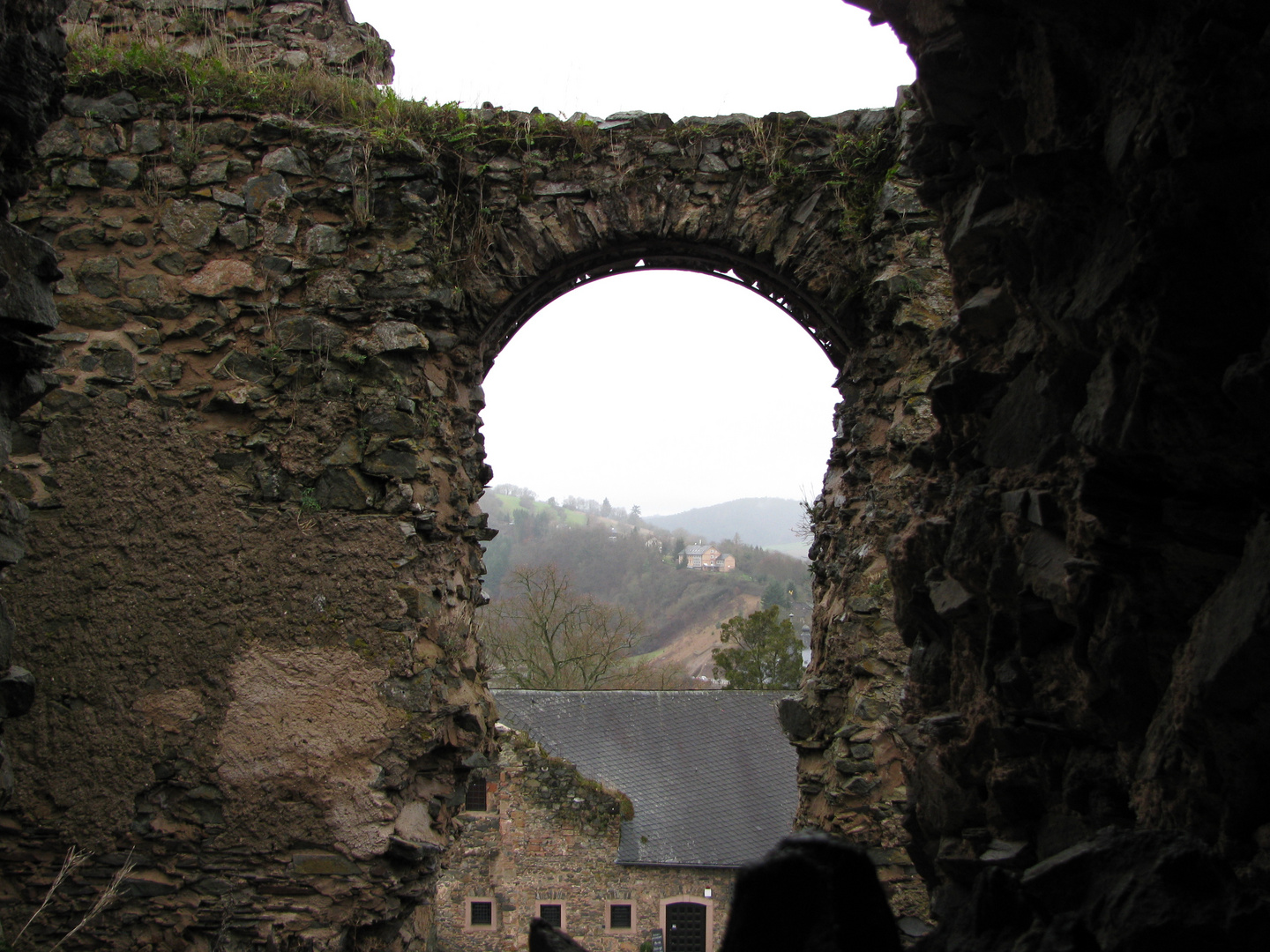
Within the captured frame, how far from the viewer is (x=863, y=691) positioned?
4.75m

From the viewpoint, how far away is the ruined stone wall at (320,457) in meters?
4.07

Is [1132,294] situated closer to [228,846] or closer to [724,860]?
[228,846]

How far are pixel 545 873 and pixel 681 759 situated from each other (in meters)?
3.01

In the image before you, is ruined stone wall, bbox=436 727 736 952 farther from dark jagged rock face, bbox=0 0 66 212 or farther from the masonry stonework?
dark jagged rock face, bbox=0 0 66 212

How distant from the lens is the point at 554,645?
22594 mm

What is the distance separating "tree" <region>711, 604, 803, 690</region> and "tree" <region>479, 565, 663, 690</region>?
2.95 metres

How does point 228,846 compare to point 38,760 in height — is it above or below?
below

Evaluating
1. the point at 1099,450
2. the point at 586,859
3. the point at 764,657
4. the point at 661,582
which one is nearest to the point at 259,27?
the point at 1099,450

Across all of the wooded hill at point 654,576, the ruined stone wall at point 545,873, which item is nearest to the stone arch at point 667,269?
the ruined stone wall at point 545,873

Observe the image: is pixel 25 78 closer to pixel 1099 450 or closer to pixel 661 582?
pixel 1099 450

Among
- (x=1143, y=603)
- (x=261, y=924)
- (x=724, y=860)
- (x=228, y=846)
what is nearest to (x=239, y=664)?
(x=228, y=846)

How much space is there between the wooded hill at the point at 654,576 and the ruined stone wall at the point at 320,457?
32.4m

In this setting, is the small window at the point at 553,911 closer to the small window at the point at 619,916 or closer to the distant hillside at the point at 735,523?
the small window at the point at 619,916

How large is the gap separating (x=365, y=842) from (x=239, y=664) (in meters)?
1.02
